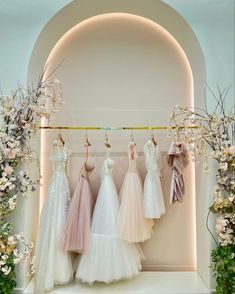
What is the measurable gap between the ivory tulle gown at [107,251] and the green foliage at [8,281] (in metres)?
0.43

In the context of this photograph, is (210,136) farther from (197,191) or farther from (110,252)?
(110,252)

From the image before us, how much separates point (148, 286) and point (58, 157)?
3.66 feet

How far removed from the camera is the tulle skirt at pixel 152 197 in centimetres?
197

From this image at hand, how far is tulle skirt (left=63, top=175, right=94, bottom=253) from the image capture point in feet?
6.09

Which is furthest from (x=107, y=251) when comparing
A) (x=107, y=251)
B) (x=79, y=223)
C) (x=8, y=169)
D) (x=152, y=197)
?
(x=8, y=169)

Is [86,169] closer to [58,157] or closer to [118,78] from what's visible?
[58,157]

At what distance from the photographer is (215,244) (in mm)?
1840

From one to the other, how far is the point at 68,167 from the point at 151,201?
28.1 inches

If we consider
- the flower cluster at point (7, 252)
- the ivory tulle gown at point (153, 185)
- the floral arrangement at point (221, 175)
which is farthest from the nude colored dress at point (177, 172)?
the flower cluster at point (7, 252)

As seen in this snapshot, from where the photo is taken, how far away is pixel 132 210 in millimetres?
1958

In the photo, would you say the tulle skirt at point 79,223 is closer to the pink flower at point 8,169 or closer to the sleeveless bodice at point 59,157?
the sleeveless bodice at point 59,157

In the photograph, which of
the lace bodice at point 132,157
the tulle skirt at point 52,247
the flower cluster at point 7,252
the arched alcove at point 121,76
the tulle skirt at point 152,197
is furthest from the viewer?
the arched alcove at point 121,76

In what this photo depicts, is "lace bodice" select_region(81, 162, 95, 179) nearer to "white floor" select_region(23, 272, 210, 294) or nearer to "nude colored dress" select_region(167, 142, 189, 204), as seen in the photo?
"nude colored dress" select_region(167, 142, 189, 204)

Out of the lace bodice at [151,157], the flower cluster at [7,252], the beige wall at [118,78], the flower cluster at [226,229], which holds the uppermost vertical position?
the beige wall at [118,78]
